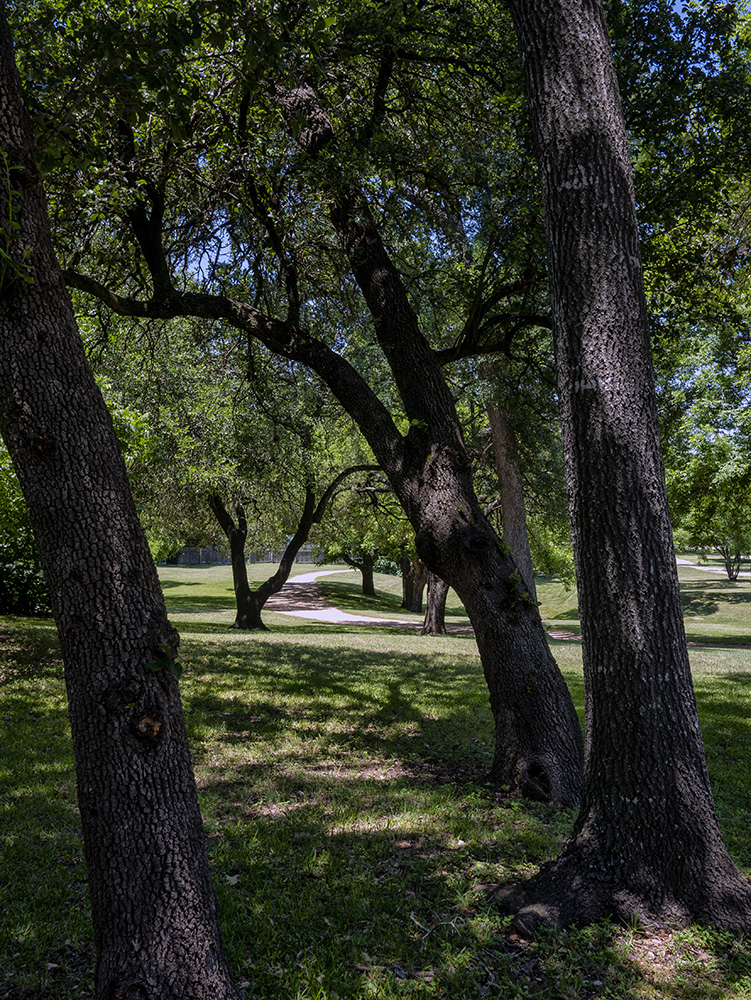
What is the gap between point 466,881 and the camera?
3283mm

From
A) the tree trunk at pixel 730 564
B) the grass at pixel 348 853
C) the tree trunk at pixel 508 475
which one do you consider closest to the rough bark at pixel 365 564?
the tree trunk at pixel 508 475

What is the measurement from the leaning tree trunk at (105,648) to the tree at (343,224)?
5.03 ft

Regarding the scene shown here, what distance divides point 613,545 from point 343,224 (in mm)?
3913

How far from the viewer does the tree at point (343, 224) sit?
4504 mm

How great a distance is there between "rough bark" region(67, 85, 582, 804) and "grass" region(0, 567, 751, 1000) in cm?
48

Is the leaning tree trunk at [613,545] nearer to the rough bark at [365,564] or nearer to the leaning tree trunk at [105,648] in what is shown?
the leaning tree trunk at [105,648]

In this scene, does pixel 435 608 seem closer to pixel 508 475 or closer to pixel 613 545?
pixel 508 475

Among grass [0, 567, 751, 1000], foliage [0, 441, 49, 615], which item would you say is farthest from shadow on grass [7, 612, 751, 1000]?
foliage [0, 441, 49, 615]

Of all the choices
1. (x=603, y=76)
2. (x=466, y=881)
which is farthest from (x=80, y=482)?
(x=603, y=76)

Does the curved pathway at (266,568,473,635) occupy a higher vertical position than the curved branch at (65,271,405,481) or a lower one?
lower

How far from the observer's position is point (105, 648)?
2.15 m

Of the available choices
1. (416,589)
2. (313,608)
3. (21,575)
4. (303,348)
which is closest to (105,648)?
(303,348)

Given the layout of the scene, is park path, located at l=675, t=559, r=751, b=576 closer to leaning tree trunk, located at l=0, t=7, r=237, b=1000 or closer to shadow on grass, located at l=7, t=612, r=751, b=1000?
shadow on grass, located at l=7, t=612, r=751, b=1000

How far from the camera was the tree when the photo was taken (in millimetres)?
Result: 4504
